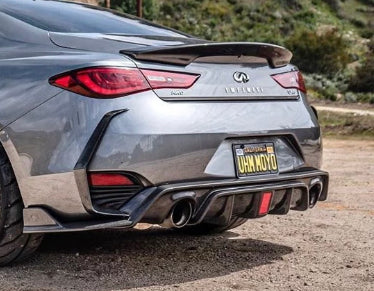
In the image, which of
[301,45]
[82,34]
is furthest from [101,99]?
[301,45]

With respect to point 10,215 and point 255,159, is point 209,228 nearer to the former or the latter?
point 255,159

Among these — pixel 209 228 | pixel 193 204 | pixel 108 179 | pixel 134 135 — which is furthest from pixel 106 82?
pixel 209 228

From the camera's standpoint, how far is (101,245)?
5.59m

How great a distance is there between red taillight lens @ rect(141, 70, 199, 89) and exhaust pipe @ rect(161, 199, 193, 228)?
634mm

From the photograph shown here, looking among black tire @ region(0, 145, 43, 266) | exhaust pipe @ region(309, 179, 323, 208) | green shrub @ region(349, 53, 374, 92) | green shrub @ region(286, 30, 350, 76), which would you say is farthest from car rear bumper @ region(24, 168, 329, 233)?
green shrub @ region(286, 30, 350, 76)

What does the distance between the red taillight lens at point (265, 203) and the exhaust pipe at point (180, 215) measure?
493 millimetres

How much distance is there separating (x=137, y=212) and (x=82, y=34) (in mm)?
1233

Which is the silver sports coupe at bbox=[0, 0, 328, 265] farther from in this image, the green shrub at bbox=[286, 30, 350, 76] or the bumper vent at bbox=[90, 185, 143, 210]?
the green shrub at bbox=[286, 30, 350, 76]

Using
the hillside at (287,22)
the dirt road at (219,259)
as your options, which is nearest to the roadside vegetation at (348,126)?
the dirt road at (219,259)

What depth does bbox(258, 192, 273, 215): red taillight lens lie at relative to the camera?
16.0 ft

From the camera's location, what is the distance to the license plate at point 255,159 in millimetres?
4742

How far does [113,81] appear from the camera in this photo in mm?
4480

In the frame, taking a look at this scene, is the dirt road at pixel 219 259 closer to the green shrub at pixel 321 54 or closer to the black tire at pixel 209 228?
the black tire at pixel 209 228

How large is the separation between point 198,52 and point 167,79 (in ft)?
0.89
